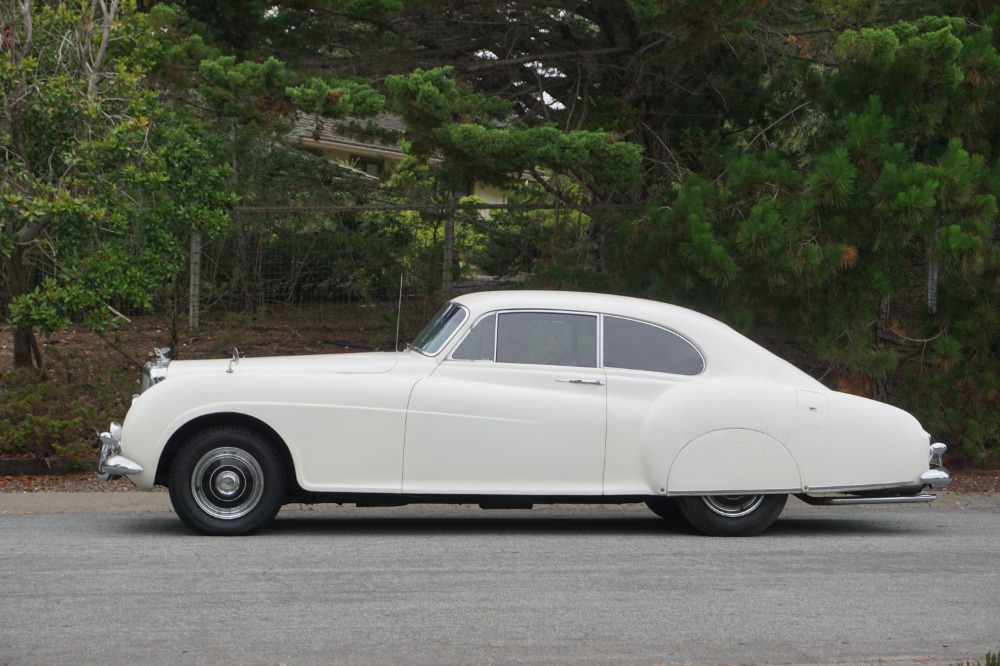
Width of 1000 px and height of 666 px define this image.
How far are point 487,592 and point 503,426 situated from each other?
1588 millimetres

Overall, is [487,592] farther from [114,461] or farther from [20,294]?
[20,294]

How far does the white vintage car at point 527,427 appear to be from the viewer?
25.6 feet

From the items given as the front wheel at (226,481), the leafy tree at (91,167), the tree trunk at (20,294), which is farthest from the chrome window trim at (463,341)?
the tree trunk at (20,294)

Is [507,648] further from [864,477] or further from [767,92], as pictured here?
[767,92]

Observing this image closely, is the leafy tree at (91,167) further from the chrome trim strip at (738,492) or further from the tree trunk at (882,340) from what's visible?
the tree trunk at (882,340)

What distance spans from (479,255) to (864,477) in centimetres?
756

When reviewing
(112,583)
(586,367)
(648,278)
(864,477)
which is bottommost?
(112,583)

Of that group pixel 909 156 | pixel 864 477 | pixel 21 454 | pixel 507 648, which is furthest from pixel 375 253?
pixel 507 648

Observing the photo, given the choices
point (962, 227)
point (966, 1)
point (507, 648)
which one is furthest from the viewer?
point (966, 1)

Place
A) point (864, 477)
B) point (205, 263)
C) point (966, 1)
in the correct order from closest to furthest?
point (864, 477) → point (966, 1) → point (205, 263)

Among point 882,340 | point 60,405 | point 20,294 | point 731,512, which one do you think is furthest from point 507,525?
point 20,294

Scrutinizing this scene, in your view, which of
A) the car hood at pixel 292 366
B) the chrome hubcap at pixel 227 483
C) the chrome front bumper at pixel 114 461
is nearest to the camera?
the chrome front bumper at pixel 114 461

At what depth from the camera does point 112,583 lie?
21.7ft

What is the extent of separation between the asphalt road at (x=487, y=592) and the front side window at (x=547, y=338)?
1.26m
